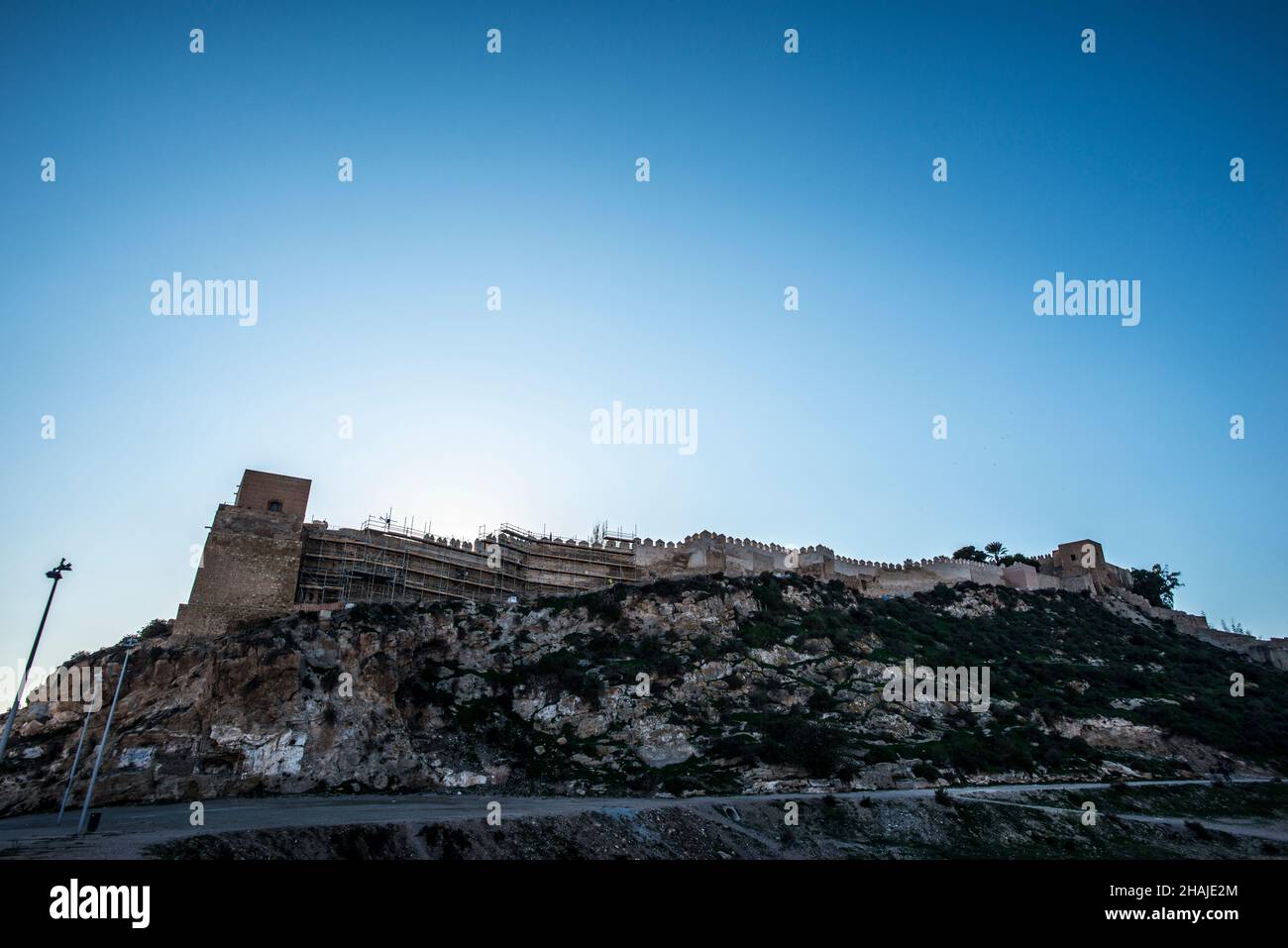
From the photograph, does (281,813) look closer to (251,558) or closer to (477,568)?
(251,558)

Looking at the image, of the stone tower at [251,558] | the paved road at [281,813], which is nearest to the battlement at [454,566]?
the stone tower at [251,558]

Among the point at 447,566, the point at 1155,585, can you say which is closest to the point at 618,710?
the point at 447,566

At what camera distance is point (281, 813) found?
70.3ft

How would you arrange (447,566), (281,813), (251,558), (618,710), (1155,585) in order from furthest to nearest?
(1155,585), (447,566), (251,558), (618,710), (281,813)

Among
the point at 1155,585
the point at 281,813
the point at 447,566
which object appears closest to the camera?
the point at 281,813

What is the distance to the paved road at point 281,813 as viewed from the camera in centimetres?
1527

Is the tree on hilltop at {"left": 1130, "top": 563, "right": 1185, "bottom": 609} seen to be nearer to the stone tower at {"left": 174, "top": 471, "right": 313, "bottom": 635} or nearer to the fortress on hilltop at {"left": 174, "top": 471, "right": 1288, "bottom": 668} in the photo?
the fortress on hilltop at {"left": 174, "top": 471, "right": 1288, "bottom": 668}

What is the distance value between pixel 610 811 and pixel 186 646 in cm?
2261

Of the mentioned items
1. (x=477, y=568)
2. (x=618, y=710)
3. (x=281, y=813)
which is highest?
→ (x=477, y=568)

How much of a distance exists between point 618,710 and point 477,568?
16925 mm

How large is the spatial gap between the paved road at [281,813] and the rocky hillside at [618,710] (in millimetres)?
2163

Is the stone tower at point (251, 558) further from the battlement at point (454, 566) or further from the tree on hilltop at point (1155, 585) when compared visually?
the tree on hilltop at point (1155, 585)
